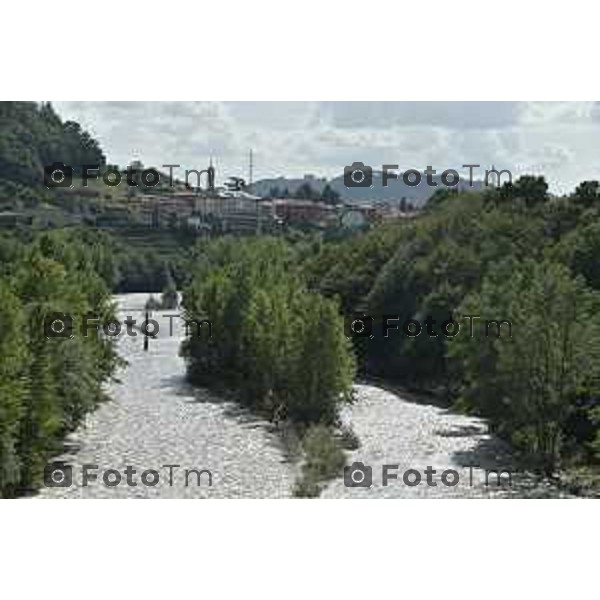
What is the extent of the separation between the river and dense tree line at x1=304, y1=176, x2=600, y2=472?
8.68 feet

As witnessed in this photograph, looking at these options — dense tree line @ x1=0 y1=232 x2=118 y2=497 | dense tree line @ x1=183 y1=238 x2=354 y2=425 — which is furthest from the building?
dense tree line @ x1=0 y1=232 x2=118 y2=497

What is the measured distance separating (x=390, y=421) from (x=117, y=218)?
77454 millimetres

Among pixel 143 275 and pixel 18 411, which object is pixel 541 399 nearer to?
pixel 18 411

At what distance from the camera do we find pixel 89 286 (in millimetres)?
64812

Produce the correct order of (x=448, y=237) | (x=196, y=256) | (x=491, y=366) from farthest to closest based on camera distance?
(x=196, y=256), (x=448, y=237), (x=491, y=366)

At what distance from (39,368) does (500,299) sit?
23033mm

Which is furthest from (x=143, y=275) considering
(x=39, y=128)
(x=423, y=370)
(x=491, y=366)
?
(x=491, y=366)

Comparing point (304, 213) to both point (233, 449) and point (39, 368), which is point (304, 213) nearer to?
point (233, 449)

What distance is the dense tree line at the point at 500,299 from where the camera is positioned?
47250 millimetres

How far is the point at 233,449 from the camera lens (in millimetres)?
50469

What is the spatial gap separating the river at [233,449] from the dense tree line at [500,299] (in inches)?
104

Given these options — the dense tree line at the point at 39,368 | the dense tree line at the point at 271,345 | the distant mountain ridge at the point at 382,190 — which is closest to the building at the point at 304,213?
the distant mountain ridge at the point at 382,190

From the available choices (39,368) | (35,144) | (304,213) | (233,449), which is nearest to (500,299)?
(233,449)

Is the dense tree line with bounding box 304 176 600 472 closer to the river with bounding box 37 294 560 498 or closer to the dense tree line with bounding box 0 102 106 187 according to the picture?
the river with bounding box 37 294 560 498
